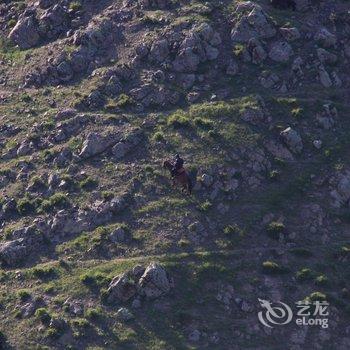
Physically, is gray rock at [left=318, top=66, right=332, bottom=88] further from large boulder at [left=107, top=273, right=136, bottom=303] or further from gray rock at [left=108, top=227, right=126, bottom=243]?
large boulder at [left=107, top=273, right=136, bottom=303]

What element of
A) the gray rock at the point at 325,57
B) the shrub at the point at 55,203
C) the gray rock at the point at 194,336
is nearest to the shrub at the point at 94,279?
the shrub at the point at 55,203

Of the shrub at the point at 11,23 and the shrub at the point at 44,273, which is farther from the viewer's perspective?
the shrub at the point at 11,23

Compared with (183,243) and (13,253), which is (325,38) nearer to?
(183,243)

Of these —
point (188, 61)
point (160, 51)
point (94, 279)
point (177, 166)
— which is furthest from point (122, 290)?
point (160, 51)

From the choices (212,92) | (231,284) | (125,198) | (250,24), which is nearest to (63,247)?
(125,198)

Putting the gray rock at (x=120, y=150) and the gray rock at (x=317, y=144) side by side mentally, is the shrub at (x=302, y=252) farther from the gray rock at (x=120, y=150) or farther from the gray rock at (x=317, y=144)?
the gray rock at (x=120, y=150)

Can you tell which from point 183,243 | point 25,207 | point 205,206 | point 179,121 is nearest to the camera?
point 183,243
